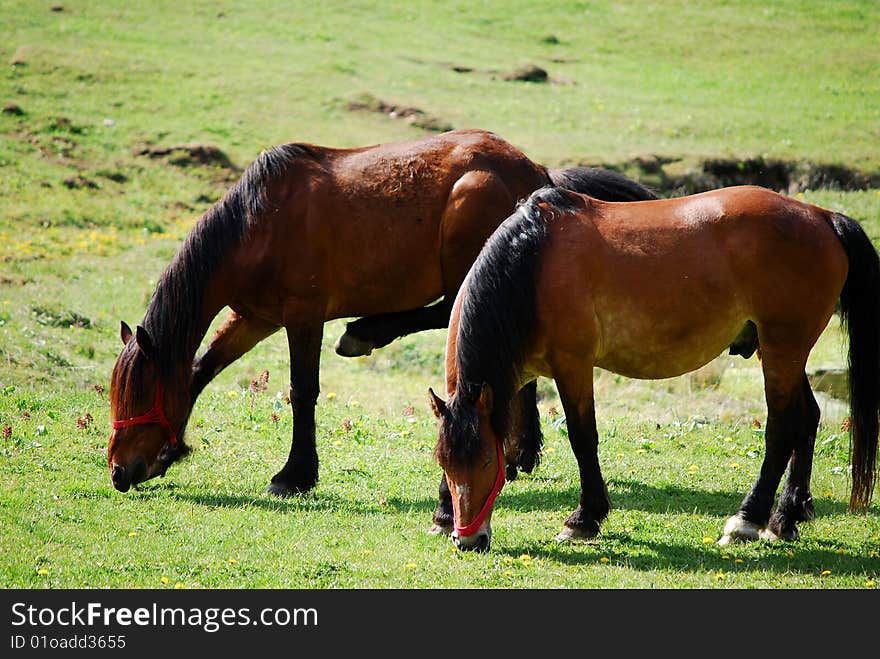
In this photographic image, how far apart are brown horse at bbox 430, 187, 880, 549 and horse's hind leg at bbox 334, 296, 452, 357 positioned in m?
1.99

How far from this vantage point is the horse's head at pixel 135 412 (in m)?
8.16

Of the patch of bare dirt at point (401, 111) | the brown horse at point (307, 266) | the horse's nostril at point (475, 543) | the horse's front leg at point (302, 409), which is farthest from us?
the patch of bare dirt at point (401, 111)

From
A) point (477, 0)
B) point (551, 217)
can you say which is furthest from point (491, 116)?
point (551, 217)

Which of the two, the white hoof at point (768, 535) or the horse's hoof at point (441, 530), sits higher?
the white hoof at point (768, 535)

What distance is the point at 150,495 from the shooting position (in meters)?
8.38

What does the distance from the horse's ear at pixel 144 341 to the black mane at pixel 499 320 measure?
2.59 metres

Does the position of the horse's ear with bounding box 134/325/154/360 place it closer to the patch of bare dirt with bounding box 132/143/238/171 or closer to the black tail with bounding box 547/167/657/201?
the black tail with bounding box 547/167/657/201

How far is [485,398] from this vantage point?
22.1 feet

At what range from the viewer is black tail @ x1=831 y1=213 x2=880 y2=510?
739cm

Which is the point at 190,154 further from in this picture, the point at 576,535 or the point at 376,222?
the point at 576,535

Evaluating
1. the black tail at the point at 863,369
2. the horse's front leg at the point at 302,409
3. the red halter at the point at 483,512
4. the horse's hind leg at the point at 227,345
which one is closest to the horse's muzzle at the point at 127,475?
the horse's front leg at the point at 302,409

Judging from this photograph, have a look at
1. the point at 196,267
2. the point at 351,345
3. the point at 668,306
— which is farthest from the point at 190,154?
the point at 668,306

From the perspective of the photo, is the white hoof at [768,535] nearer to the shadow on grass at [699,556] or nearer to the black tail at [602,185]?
the shadow on grass at [699,556]

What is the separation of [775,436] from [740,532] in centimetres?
71
